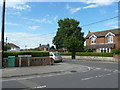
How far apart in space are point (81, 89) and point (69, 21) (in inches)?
1806

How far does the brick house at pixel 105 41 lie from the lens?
3497 centimetres

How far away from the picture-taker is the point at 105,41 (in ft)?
124

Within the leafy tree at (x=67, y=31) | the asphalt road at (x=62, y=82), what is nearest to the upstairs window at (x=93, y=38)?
the leafy tree at (x=67, y=31)

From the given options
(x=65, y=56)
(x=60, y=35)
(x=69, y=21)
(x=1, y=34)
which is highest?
(x=69, y=21)

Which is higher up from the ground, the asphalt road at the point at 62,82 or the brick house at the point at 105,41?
the brick house at the point at 105,41

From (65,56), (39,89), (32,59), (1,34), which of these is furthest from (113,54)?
(39,89)

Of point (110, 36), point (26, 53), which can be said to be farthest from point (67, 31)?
point (26, 53)

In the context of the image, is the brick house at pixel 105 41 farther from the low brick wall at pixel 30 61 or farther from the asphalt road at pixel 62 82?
the asphalt road at pixel 62 82

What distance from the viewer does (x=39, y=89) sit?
6.62 m

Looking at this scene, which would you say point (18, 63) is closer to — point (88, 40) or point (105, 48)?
point (105, 48)

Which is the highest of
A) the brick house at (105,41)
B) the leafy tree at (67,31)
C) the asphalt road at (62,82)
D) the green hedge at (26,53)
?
the leafy tree at (67,31)

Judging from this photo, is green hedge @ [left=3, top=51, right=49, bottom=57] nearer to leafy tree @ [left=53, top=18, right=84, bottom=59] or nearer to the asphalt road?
the asphalt road

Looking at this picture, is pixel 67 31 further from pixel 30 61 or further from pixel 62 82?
pixel 62 82

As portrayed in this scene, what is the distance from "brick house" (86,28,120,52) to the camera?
35.0 metres
